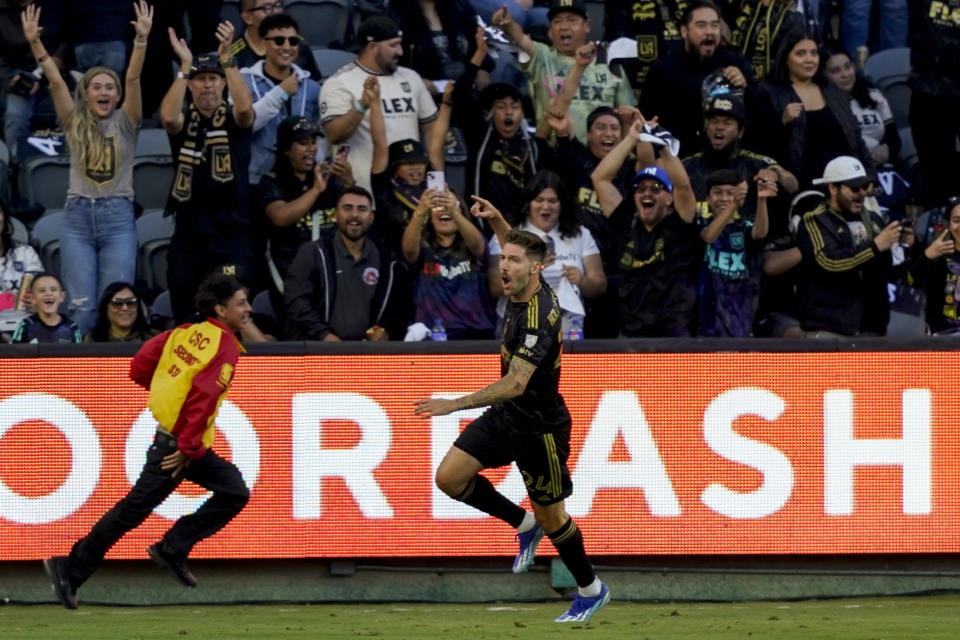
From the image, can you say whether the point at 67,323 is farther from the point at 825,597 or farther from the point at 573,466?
the point at 825,597

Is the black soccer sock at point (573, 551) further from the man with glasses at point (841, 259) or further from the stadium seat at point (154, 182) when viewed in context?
the stadium seat at point (154, 182)

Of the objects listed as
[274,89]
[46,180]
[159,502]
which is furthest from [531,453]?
[46,180]

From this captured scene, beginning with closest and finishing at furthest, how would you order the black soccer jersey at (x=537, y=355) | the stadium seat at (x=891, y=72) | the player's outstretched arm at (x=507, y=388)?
the player's outstretched arm at (x=507, y=388), the black soccer jersey at (x=537, y=355), the stadium seat at (x=891, y=72)

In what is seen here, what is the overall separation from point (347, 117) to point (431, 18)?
6.61 feet

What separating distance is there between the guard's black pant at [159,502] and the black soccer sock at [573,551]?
2.03 metres

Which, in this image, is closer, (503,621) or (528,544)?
(528,544)

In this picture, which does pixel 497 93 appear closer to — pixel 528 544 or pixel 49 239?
pixel 49 239

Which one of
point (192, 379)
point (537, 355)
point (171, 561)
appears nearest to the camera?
point (537, 355)

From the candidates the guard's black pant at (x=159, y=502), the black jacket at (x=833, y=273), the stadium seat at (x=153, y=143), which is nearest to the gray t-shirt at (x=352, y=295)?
the guard's black pant at (x=159, y=502)

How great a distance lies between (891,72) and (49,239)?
8.59m

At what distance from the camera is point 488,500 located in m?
10.0

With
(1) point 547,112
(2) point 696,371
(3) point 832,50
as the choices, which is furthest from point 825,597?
(3) point 832,50

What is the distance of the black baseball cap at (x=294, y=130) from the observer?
43.5 feet

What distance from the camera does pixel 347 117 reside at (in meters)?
13.5
